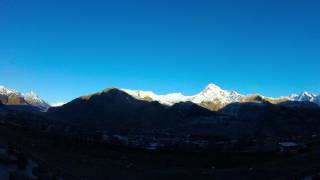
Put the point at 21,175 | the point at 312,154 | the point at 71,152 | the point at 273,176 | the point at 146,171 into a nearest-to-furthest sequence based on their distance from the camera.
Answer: the point at 21,175, the point at 273,176, the point at 146,171, the point at 312,154, the point at 71,152

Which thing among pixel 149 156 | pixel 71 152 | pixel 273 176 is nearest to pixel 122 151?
pixel 149 156

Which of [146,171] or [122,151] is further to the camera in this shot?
[122,151]

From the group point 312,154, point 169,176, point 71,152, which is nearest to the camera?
point 169,176

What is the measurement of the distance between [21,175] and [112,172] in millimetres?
72490

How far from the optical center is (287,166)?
13175cm

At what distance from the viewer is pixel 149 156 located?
577 ft

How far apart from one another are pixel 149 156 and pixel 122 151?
14.6m

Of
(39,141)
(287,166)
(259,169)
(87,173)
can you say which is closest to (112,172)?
(87,173)

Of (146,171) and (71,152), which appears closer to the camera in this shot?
(146,171)

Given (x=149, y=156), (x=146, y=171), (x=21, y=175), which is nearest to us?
(x=21, y=175)

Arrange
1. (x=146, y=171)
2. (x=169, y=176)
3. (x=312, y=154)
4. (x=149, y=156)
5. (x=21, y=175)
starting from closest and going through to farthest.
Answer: (x=21, y=175)
(x=169, y=176)
(x=146, y=171)
(x=312, y=154)
(x=149, y=156)

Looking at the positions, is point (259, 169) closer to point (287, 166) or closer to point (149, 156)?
point (287, 166)

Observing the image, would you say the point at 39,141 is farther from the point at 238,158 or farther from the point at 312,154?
the point at 312,154

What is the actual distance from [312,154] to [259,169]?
27.7 meters
